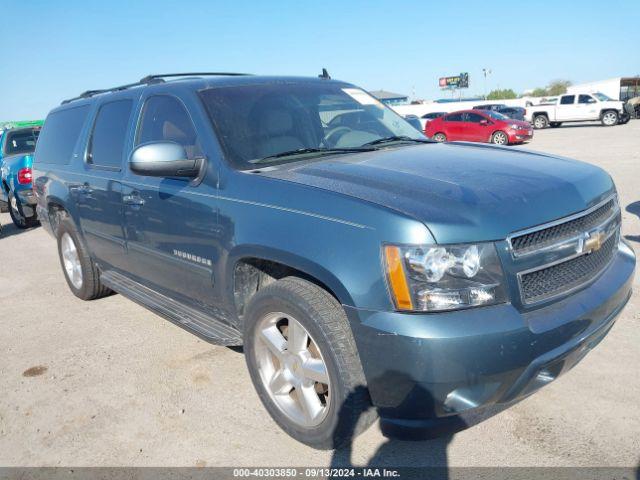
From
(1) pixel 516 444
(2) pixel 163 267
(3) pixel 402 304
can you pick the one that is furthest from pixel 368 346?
(2) pixel 163 267

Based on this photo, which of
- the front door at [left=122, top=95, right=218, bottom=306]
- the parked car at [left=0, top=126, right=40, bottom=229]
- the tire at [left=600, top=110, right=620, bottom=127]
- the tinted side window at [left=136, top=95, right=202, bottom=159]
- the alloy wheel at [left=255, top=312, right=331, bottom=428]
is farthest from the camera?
the tire at [left=600, top=110, right=620, bottom=127]

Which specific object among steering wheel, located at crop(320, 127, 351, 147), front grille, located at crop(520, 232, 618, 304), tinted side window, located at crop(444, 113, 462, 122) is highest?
steering wheel, located at crop(320, 127, 351, 147)

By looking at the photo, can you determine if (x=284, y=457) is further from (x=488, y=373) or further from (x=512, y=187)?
(x=512, y=187)

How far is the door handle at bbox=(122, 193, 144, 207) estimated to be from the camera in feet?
11.7

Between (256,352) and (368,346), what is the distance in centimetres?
87

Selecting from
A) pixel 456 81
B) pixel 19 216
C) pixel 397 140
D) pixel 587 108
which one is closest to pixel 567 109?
pixel 587 108

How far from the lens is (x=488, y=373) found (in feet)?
6.80

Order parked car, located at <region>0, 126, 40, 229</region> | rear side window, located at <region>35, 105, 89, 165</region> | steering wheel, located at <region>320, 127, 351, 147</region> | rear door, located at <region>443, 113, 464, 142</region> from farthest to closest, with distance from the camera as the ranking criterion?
rear door, located at <region>443, 113, 464, 142</region> < parked car, located at <region>0, 126, 40, 229</region> < rear side window, located at <region>35, 105, 89, 165</region> < steering wheel, located at <region>320, 127, 351, 147</region>

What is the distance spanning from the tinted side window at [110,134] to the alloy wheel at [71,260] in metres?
1.14

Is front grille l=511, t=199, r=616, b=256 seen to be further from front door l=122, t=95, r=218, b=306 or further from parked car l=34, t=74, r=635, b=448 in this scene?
front door l=122, t=95, r=218, b=306

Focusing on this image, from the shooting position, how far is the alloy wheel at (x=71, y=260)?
520 cm

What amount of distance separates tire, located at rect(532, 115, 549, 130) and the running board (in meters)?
29.8

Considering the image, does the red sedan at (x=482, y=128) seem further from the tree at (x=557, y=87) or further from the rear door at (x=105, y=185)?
the tree at (x=557, y=87)

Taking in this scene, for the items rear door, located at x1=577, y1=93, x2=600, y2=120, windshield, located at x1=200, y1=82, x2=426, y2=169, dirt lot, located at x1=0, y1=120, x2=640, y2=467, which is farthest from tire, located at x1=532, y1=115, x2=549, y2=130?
windshield, located at x1=200, y1=82, x2=426, y2=169
